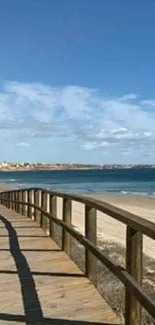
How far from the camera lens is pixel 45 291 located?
20.5ft

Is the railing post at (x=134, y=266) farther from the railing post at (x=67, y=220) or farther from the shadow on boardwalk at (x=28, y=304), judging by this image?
the railing post at (x=67, y=220)

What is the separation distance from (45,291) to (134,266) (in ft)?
6.64

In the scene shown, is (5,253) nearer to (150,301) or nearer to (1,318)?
(1,318)

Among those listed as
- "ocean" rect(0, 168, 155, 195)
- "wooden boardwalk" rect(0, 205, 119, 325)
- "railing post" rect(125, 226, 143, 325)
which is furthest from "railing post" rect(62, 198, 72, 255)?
"ocean" rect(0, 168, 155, 195)

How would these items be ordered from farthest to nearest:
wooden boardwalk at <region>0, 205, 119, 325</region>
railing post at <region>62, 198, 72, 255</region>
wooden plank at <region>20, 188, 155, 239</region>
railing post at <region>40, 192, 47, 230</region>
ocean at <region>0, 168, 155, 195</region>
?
ocean at <region>0, 168, 155, 195</region>, railing post at <region>40, 192, 47, 230</region>, railing post at <region>62, 198, 72, 255</region>, wooden boardwalk at <region>0, 205, 119, 325</region>, wooden plank at <region>20, 188, 155, 239</region>

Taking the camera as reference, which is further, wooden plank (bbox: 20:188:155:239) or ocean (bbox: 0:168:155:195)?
ocean (bbox: 0:168:155:195)

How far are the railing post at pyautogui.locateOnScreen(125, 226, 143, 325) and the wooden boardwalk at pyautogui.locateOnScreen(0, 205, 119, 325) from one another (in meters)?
0.46

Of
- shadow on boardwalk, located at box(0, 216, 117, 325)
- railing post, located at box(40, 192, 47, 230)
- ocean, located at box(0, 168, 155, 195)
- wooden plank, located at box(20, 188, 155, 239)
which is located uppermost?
wooden plank, located at box(20, 188, 155, 239)

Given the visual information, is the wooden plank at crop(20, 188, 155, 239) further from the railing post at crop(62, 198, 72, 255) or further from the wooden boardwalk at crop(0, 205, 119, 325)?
the railing post at crop(62, 198, 72, 255)

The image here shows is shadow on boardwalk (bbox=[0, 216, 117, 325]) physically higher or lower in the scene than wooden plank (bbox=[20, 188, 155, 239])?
lower

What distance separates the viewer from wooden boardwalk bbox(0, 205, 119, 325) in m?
5.20

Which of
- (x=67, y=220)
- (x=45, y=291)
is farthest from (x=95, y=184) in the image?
(x=45, y=291)

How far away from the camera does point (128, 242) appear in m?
4.62

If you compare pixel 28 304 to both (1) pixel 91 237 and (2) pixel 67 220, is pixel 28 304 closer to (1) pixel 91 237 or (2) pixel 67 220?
(1) pixel 91 237
